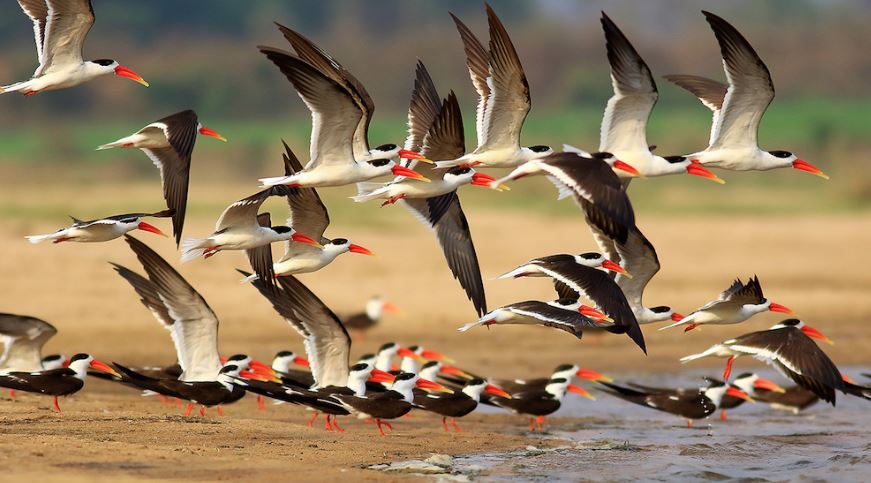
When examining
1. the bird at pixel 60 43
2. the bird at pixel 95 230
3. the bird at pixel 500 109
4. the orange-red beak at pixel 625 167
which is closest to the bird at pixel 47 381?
the bird at pixel 95 230

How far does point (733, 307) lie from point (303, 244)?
425 cm

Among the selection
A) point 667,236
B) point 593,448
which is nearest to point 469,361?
point 593,448

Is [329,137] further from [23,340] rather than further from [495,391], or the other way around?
[495,391]

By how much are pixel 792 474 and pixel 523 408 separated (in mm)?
3424

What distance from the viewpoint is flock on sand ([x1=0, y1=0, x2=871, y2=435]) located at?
12414 millimetres

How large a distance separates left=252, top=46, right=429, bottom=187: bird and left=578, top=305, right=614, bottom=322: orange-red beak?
2121mm

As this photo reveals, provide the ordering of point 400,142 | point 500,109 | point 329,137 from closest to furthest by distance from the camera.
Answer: point 329,137, point 500,109, point 400,142

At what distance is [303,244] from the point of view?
549 inches

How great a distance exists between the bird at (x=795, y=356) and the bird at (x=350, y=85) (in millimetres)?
3533

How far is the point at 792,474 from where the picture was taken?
12.5 metres

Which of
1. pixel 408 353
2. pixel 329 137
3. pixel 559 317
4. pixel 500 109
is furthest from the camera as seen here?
pixel 408 353

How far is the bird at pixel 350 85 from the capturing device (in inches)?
476

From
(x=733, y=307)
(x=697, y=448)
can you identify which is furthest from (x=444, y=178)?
(x=697, y=448)

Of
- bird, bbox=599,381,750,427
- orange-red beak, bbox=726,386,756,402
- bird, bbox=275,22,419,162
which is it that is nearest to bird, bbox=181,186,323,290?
bird, bbox=275,22,419,162
